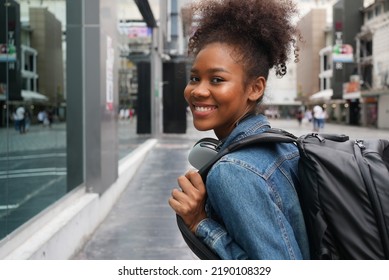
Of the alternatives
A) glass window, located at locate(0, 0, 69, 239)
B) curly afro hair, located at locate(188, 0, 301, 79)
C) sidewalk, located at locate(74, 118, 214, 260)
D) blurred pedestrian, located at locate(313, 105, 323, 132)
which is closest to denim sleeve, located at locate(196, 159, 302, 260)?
curly afro hair, located at locate(188, 0, 301, 79)

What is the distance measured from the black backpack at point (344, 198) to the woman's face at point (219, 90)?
174 millimetres

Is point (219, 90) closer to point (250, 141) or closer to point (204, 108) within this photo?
point (204, 108)

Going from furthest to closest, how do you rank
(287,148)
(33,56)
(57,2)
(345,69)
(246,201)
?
(345,69), (57,2), (33,56), (287,148), (246,201)

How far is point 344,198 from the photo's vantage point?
3.85 feet

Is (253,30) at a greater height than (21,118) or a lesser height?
greater

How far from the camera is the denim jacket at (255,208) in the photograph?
3.80ft

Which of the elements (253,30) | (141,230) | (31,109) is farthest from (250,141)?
(141,230)

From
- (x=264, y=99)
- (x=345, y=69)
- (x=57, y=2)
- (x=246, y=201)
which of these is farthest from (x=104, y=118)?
(x=345, y=69)

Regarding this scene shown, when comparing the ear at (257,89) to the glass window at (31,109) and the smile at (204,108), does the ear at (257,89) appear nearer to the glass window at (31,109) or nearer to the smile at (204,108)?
the smile at (204,108)

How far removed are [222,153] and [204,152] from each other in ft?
0.71

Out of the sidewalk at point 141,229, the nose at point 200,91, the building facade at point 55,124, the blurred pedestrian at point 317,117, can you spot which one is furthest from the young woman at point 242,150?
the blurred pedestrian at point 317,117

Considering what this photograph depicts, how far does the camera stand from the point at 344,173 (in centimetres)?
118
